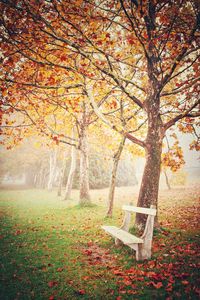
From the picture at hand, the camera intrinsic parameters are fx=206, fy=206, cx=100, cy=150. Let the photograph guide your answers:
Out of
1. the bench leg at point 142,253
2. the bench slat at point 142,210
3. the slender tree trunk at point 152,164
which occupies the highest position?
the slender tree trunk at point 152,164

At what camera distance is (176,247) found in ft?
18.3

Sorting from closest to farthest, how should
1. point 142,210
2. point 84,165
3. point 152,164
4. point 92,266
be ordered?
point 92,266 < point 142,210 < point 152,164 < point 84,165

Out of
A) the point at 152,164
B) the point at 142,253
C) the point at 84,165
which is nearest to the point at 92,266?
the point at 142,253

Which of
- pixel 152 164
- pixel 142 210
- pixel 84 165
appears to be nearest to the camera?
pixel 142 210

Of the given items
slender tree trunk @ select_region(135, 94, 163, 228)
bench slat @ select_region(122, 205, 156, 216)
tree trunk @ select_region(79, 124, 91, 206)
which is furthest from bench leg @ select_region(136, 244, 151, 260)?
tree trunk @ select_region(79, 124, 91, 206)

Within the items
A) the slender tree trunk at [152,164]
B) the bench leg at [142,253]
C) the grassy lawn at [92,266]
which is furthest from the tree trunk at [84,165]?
the bench leg at [142,253]

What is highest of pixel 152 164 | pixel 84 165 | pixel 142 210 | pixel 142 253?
pixel 84 165

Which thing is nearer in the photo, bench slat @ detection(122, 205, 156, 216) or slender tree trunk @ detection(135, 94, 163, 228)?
bench slat @ detection(122, 205, 156, 216)

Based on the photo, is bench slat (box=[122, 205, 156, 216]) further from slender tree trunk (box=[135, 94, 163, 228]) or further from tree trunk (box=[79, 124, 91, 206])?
tree trunk (box=[79, 124, 91, 206])

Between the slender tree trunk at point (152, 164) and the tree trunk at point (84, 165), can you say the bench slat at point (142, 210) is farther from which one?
the tree trunk at point (84, 165)

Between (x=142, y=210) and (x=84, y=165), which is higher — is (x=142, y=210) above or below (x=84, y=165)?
below

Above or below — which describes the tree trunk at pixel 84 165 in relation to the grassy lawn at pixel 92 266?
above

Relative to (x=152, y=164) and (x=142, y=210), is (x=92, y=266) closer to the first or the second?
(x=142, y=210)

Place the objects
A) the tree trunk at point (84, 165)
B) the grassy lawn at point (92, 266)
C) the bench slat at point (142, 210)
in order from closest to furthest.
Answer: the grassy lawn at point (92, 266) < the bench slat at point (142, 210) < the tree trunk at point (84, 165)
